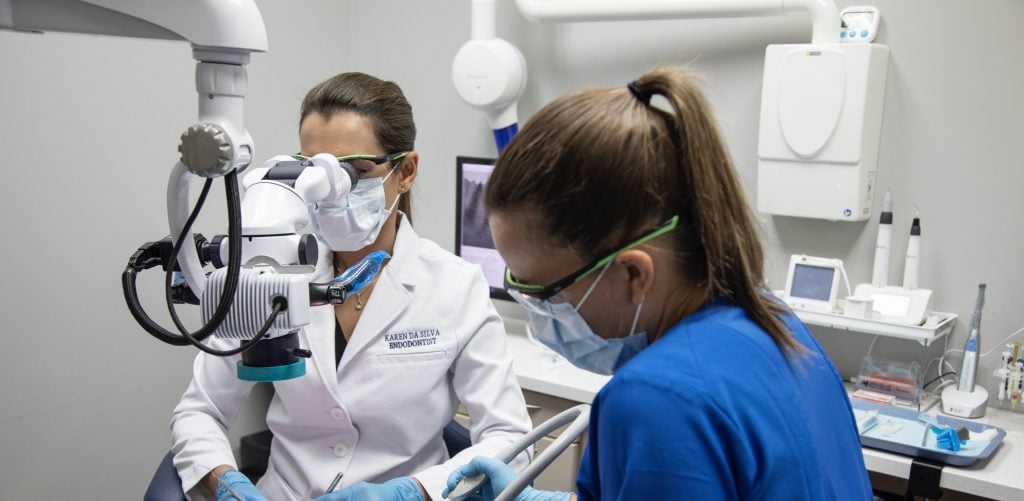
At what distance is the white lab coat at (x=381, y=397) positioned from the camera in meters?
1.53

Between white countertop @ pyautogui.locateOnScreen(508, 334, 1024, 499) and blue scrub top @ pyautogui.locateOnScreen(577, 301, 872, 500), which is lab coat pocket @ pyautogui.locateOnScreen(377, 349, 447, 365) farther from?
blue scrub top @ pyautogui.locateOnScreen(577, 301, 872, 500)

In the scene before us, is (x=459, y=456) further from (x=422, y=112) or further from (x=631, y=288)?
(x=422, y=112)

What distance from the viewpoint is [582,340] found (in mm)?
959

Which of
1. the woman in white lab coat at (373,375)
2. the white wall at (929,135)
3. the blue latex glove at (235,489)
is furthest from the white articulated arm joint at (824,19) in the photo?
the blue latex glove at (235,489)

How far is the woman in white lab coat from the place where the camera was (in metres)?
1.52

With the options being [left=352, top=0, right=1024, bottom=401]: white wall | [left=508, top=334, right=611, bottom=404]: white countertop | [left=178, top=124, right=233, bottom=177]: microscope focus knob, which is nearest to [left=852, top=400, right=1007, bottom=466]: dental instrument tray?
[left=352, top=0, right=1024, bottom=401]: white wall

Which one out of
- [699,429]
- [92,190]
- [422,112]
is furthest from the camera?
[422,112]

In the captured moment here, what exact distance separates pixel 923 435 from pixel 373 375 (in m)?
1.14

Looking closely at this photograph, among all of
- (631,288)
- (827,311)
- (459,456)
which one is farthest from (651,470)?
(827,311)

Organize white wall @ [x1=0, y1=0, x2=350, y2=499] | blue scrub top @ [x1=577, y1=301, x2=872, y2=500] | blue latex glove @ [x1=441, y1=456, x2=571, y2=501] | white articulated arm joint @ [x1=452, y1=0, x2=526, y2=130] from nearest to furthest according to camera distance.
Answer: blue scrub top @ [x1=577, y1=301, x2=872, y2=500] < blue latex glove @ [x1=441, y1=456, x2=571, y2=501] < white wall @ [x1=0, y1=0, x2=350, y2=499] < white articulated arm joint @ [x1=452, y1=0, x2=526, y2=130]

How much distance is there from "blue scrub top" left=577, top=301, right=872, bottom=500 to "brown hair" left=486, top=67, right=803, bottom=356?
5 cm

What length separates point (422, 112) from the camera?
291 centimetres

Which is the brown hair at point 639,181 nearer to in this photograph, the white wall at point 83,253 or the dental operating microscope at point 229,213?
the dental operating microscope at point 229,213

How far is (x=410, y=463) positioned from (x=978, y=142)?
151 centimetres
